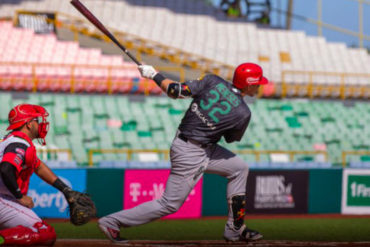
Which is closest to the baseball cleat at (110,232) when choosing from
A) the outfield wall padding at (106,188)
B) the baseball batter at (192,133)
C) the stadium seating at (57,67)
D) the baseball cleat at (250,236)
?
the baseball batter at (192,133)

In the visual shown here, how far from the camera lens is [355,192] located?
14.0m

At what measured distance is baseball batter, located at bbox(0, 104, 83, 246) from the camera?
5375 millimetres

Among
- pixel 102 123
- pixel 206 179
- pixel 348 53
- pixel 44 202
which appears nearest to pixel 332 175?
pixel 206 179

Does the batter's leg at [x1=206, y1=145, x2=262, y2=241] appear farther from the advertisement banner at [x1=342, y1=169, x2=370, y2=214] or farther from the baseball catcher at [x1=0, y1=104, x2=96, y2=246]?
the advertisement banner at [x1=342, y1=169, x2=370, y2=214]

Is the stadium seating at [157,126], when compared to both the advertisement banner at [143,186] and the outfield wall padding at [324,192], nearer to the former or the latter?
the outfield wall padding at [324,192]

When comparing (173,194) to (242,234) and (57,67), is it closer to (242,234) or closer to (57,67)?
(242,234)

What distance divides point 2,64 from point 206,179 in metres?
10.0

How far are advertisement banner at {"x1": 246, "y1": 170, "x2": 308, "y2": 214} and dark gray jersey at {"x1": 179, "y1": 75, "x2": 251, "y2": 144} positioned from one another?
7174 millimetres

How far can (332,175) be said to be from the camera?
13930mm

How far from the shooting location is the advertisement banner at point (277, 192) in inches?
527

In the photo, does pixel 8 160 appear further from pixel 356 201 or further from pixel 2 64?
pixel 2 64

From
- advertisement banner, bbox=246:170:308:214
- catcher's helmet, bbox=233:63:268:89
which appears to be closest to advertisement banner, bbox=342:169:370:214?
advertisement banner, bbox=246:170:308:214

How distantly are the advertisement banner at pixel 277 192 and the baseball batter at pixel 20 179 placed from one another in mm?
7998

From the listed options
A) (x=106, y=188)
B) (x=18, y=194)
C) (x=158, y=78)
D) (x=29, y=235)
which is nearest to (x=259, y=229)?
(x=106, y=188)
